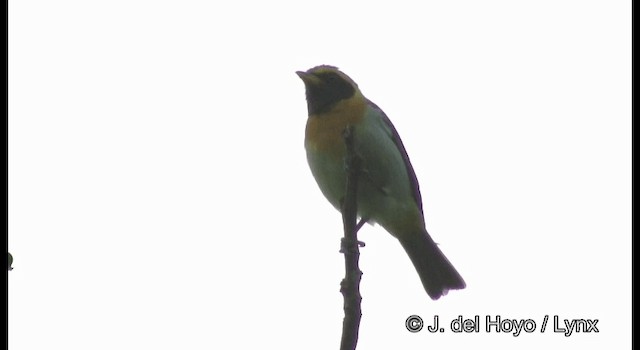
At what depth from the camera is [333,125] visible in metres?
6.08

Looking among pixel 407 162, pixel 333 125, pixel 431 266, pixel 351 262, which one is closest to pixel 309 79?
pixel 333 125

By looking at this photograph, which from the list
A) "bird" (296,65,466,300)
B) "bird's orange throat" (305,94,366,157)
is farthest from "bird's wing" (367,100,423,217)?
"bird's orange throat" (305,94,366,157)

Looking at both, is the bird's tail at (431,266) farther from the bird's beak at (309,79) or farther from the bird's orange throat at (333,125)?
the bird's beak at (309,79)

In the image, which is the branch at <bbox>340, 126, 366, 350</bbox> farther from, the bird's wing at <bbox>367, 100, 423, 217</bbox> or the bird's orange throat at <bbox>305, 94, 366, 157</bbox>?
the bird's wing at <bbox>367, 100, 423, 217</bbox>

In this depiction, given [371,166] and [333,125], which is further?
[333,125]

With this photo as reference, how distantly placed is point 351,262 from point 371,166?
8.83 ft

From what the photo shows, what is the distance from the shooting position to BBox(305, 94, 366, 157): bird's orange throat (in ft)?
19.4

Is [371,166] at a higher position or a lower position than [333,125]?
lower

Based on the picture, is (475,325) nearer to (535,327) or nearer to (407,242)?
(535,327)

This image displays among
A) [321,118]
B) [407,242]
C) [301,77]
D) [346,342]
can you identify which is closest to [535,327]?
[407,242]

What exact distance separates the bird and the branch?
6.66 ft

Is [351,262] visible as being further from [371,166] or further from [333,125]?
[333,125]

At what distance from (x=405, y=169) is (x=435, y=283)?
0.93 metres

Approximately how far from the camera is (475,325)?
18.2ft
